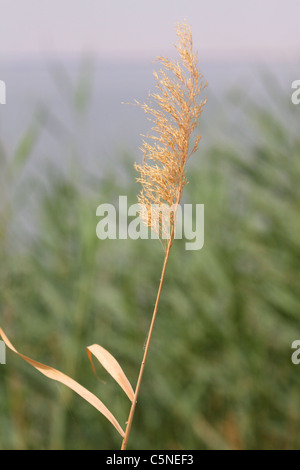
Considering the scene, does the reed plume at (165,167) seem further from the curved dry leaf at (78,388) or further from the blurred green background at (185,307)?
the blurred green background at (185,307)

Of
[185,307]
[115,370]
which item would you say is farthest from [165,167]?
[185,307]

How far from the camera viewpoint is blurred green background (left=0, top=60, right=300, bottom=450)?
100 cm

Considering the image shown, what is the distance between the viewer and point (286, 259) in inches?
41.4

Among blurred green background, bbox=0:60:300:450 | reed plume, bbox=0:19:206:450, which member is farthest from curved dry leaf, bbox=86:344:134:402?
blurred green background, bbox=0:60:300:450

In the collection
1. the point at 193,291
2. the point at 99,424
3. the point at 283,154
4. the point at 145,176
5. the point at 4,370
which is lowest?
the point at 99,424

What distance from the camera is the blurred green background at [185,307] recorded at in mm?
999

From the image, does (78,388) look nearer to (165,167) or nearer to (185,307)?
(165,167)

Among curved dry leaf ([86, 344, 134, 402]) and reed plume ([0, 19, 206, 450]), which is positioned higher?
reed plume ([0, 19, 206, 450])

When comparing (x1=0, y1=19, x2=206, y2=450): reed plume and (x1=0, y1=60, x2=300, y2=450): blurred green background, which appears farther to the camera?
(x1=0, y1=60, x2=300, y2=450): blurred green background

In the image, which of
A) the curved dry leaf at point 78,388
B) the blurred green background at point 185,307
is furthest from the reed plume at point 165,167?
the blurred green background at point 185,307

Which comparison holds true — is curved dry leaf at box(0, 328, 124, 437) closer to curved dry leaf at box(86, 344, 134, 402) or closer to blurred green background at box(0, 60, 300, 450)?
curved dry leaf at box(86, 344, 134, 402)
